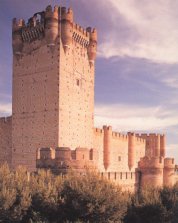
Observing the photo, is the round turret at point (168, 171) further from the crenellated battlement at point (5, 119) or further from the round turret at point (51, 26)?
the round turret at point (51, 26)

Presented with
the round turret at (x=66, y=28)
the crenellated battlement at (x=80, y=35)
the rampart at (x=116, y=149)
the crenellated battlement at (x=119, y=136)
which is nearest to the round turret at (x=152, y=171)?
the rampart at (x=116, y=149)

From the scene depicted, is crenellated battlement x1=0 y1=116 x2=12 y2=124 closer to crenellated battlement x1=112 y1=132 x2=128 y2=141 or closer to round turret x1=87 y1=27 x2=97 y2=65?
round turret x1=87 y1=27 x2=97 y2=65

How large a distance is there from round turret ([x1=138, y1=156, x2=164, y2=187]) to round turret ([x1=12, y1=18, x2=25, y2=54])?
16661mm

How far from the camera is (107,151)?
31.4m

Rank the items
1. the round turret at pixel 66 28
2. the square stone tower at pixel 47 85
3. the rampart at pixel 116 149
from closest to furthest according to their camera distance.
→ the square stone tower at pixel 47 85 → the round turret at pixel 66 28 → the rampart at pixel 116 149

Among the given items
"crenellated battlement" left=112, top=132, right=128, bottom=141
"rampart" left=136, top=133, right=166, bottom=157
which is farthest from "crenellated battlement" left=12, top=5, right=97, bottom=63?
"rampart" left=136, top=133, right=166, bottom=157

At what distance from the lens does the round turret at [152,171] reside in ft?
112

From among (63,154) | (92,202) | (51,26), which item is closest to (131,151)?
(51,26)

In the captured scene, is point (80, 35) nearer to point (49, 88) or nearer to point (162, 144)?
point (49, 88)

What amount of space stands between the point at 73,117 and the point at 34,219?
11561mm

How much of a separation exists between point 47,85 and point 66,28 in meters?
4.19

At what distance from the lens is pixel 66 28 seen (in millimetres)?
25094

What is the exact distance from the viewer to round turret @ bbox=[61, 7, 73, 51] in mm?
25000

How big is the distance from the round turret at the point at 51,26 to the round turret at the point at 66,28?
53 centimetres
